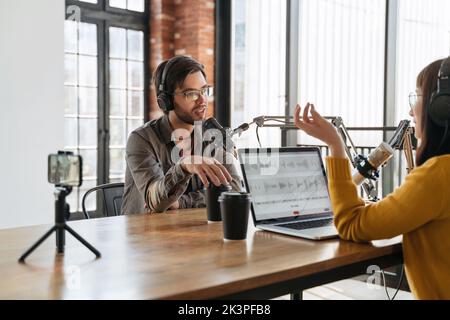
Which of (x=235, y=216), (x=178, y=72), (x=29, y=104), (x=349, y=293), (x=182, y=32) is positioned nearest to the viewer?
(x=235, y=216)

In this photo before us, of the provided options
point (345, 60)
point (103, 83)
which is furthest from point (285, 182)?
point (103, 83)

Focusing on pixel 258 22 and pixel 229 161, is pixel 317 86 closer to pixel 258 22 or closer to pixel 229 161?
pixel 258 22

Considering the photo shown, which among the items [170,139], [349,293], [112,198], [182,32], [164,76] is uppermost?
[182,32]

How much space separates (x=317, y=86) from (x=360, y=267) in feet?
11.9

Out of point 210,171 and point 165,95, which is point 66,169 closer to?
point 210,171

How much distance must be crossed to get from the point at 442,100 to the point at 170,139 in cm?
124

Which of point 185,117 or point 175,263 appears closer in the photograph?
point 175,263

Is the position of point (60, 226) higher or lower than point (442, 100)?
lower

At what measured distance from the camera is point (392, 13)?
4195 millimetres

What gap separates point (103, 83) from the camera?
5.32 m

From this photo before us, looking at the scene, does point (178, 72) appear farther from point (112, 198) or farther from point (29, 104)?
point (29, 104)

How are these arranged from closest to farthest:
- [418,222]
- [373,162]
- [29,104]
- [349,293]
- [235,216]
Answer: [418,222], [235,216], [373,162], [349,293], [29,104]

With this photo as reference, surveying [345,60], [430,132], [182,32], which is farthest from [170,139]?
[182,32]
